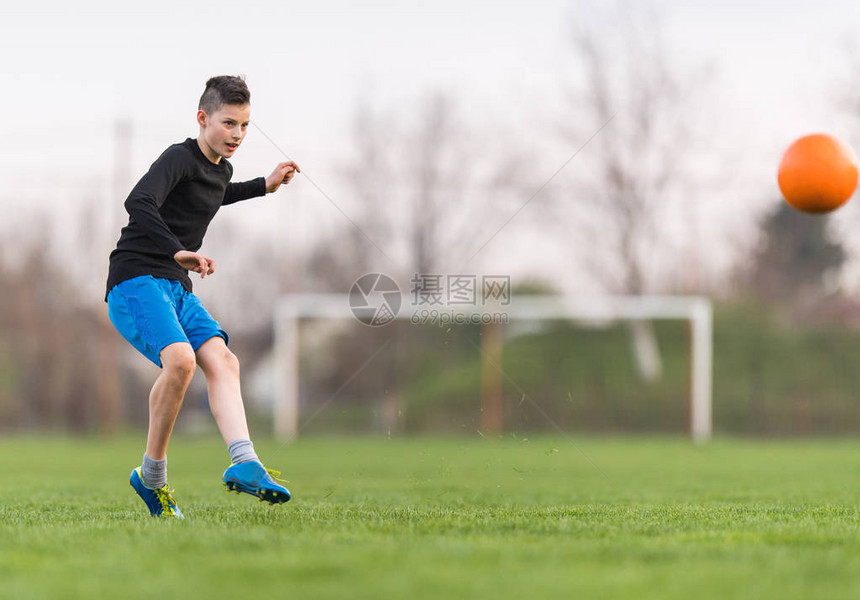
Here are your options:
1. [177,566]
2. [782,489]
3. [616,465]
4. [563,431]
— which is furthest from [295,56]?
[177,566]

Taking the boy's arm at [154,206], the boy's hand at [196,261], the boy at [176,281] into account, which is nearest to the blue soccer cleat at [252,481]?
the boy at [176,281]

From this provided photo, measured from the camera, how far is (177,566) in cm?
272

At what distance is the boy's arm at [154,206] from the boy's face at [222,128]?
27 centimetres

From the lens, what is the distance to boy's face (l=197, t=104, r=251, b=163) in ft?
14.0

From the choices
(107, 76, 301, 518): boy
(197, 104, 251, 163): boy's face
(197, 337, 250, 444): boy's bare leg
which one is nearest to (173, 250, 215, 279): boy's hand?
(107, 76, 301, 518): boy

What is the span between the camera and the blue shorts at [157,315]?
13.5 ft

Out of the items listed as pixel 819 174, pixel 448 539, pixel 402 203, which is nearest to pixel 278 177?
pixel 448 539

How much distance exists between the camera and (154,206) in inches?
161

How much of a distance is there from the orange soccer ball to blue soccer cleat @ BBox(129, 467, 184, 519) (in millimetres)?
4191

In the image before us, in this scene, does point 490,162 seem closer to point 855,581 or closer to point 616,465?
point 616,465

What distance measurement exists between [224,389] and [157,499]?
59 cm

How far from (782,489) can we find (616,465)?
353 cm

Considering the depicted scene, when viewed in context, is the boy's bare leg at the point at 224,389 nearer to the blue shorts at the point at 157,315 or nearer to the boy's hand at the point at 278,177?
the blue shorts at the point at 157,315

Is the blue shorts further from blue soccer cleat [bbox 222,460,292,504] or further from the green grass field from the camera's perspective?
the green grass field
